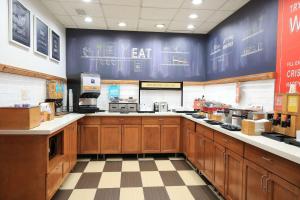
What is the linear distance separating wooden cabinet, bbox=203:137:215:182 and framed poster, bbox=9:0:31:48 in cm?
300

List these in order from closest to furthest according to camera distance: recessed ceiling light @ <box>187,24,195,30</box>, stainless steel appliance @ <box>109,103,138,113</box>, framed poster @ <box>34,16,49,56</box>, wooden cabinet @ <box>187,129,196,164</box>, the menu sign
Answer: the menu sign
framed poster @ <box>34,16,49,56</box>
wooden cabinet @ <box>187,129,196,164</box>
recessed ceiling light @ <box>187,24,195,30</box>
stainless steel appliance @ <box>109,103,138,113</box>

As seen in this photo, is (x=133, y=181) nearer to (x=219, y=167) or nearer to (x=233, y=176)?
(x=219, y=167)

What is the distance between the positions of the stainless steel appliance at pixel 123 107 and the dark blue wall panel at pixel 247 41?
1974 millimetres

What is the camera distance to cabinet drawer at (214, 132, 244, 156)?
2.42m

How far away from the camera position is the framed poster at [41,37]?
3.53 meters

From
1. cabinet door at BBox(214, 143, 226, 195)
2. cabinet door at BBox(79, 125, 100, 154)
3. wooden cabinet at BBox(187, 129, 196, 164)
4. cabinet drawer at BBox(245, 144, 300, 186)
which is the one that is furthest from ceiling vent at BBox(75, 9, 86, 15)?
cabinet drawer at BBox(245, 144, 300, 186)

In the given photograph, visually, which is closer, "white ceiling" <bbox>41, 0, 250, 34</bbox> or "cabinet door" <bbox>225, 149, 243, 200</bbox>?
"cabinet door" <bbox>225, 149, 243, 200</bbox>

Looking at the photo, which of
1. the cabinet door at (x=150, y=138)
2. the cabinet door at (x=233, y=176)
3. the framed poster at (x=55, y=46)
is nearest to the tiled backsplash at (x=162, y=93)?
the framed poster at (x=55, y=46)

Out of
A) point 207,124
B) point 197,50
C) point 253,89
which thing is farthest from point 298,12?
point 197,50

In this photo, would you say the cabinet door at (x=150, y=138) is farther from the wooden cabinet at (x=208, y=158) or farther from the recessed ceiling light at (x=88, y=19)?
the recessed ceiling light at (x=88, y=19)

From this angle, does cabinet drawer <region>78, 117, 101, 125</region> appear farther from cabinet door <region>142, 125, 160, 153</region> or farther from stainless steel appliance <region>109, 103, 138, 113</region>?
cabinet door <region>142, 125, 160, 153</region>

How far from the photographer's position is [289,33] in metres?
→ 2.74

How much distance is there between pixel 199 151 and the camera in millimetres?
3762

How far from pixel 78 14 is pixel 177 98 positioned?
2926 mm
